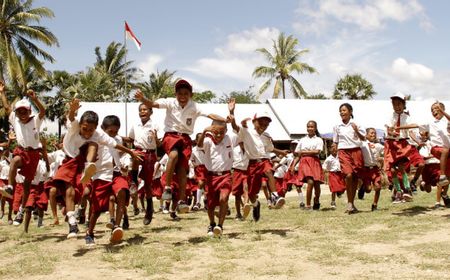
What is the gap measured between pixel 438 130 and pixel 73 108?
5998mm

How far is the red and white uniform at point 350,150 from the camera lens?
29.1 ft

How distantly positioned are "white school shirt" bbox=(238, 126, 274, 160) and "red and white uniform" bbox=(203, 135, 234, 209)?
0.72m

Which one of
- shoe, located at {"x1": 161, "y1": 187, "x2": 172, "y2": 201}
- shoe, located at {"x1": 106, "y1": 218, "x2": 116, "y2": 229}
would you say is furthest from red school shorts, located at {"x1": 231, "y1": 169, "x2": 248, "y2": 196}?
shoe, located at {"x1": 106, "y1": 218, "x2": 116, "y2": 229}

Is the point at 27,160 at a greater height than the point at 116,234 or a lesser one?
greater

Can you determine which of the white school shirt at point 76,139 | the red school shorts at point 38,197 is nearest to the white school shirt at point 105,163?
the white school shirt at point 76,139

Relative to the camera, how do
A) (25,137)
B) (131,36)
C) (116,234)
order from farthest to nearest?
(131,36), (25,137), (116,234)

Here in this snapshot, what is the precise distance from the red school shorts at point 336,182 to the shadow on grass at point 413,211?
83.5 inches

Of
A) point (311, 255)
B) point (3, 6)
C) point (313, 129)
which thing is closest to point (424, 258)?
point (311, 255)

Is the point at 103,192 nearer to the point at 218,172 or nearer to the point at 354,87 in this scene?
the point at 218,172

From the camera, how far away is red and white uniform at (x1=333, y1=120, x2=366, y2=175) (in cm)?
887

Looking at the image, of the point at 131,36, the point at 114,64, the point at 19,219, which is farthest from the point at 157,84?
the point at 19,219

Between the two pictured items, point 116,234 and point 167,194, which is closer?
point 116,234

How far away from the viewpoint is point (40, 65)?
30.7 metres

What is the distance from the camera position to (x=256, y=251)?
5.73 metres
